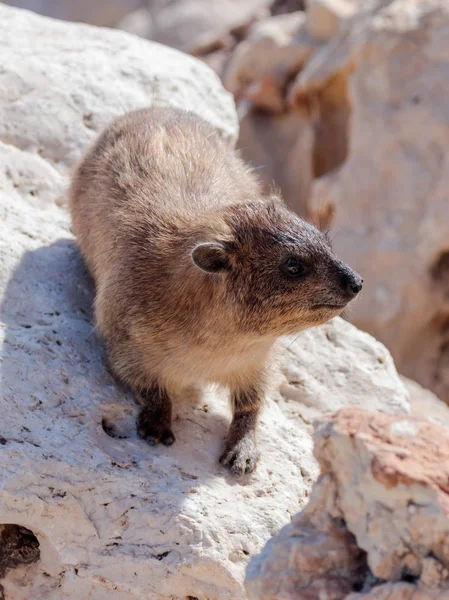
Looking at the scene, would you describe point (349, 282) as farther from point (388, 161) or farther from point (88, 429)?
point (388, 161)

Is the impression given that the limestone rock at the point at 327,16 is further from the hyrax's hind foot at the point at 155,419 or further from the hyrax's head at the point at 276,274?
the hyrax's hind foot at the point at 155,419

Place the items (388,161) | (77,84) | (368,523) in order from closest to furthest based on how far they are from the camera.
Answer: (368,523)
(77,84)
(388,161)

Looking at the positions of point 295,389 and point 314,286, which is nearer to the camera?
point 314,286

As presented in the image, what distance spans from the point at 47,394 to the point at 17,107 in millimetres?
2606

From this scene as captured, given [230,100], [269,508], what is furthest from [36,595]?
[230,100]

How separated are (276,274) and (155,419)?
101 cm

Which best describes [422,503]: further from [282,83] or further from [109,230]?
[282,83]

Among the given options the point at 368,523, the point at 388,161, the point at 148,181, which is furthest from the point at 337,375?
the point at 388,161

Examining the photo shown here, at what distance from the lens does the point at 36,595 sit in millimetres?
4125

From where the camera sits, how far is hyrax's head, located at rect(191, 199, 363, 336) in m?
4.37

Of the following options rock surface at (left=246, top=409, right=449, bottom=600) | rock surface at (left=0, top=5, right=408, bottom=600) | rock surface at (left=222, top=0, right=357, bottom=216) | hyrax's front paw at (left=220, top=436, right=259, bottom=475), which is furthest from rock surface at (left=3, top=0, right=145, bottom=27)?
rock surface at (left=246, top=409, right=449, bottom=600)

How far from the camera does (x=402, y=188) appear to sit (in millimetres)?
8836

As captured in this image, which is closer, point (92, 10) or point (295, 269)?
point (295, 269)

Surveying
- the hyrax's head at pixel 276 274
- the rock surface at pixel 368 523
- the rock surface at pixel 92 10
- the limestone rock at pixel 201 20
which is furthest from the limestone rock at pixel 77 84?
the rock surface at pixel 92 10
